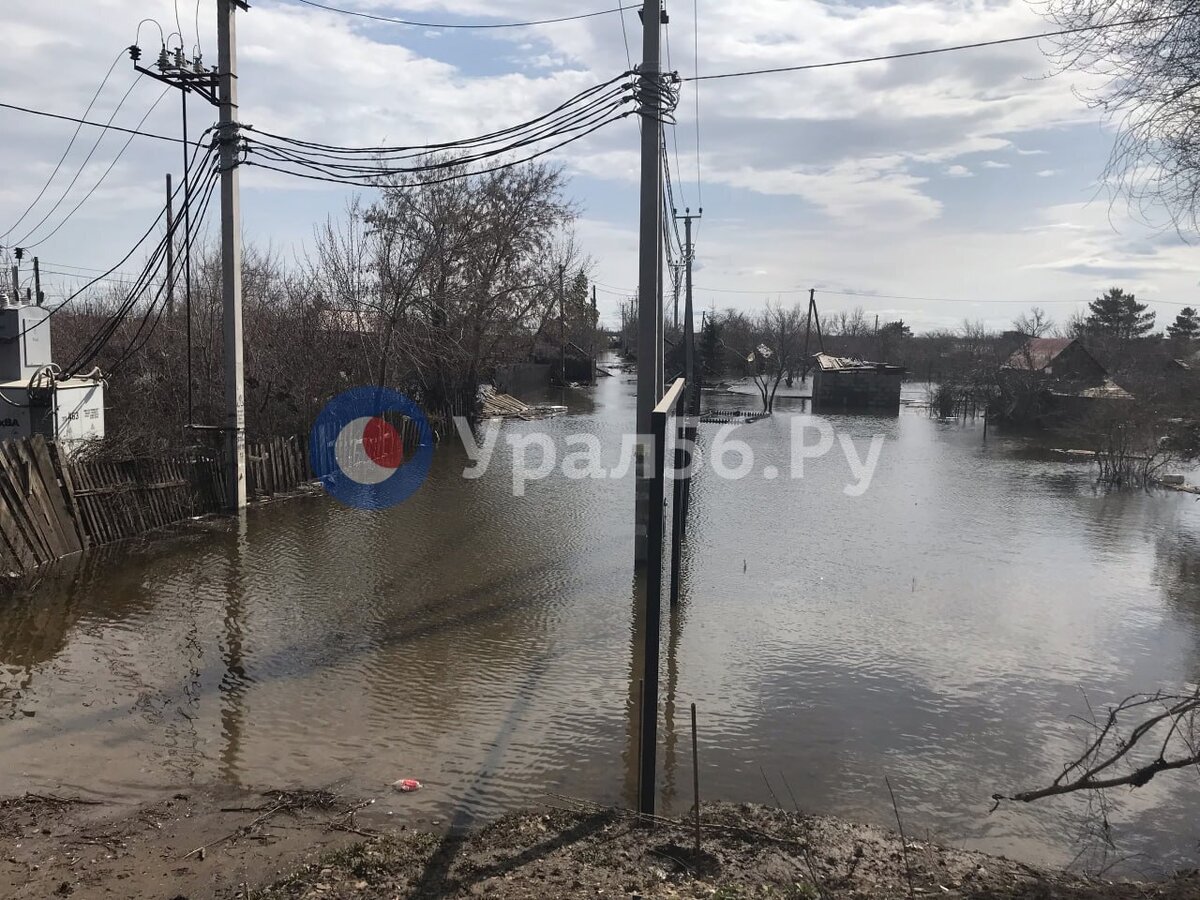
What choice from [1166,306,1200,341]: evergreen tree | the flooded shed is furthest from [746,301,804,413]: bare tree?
[1166,306,1200,341]: evergreen tree

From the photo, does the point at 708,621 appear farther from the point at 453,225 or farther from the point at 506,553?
the point at 453,225

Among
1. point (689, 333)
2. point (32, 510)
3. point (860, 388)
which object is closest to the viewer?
point (32, 510)

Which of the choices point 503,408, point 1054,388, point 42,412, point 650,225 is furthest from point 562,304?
point 650,225

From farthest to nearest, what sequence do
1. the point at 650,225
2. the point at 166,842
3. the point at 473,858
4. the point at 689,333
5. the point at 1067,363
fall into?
1. the point at 1067,363
2. the point at 689,333
3. the point at 650,225
4. the point at 166,842
5. the point at 473,858

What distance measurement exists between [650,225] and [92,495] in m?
7.18

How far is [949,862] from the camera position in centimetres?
400

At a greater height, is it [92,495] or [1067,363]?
[1067,363]

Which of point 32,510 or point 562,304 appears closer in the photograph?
point 32,510

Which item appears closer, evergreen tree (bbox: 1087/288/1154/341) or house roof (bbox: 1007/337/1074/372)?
house roof (bbox: 1007/337/1074/372)

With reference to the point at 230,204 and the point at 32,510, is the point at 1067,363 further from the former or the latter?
the point at 32,510

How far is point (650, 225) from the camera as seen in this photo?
9.01m

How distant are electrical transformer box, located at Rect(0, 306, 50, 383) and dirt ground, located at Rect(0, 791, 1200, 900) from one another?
8.23 m

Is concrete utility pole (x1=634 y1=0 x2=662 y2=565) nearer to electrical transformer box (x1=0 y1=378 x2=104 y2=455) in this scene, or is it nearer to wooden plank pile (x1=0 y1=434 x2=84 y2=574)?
wooden plank pile (x1=0 y1=434 x2=84 y2=574)

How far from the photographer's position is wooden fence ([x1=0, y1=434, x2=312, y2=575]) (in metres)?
8.50
